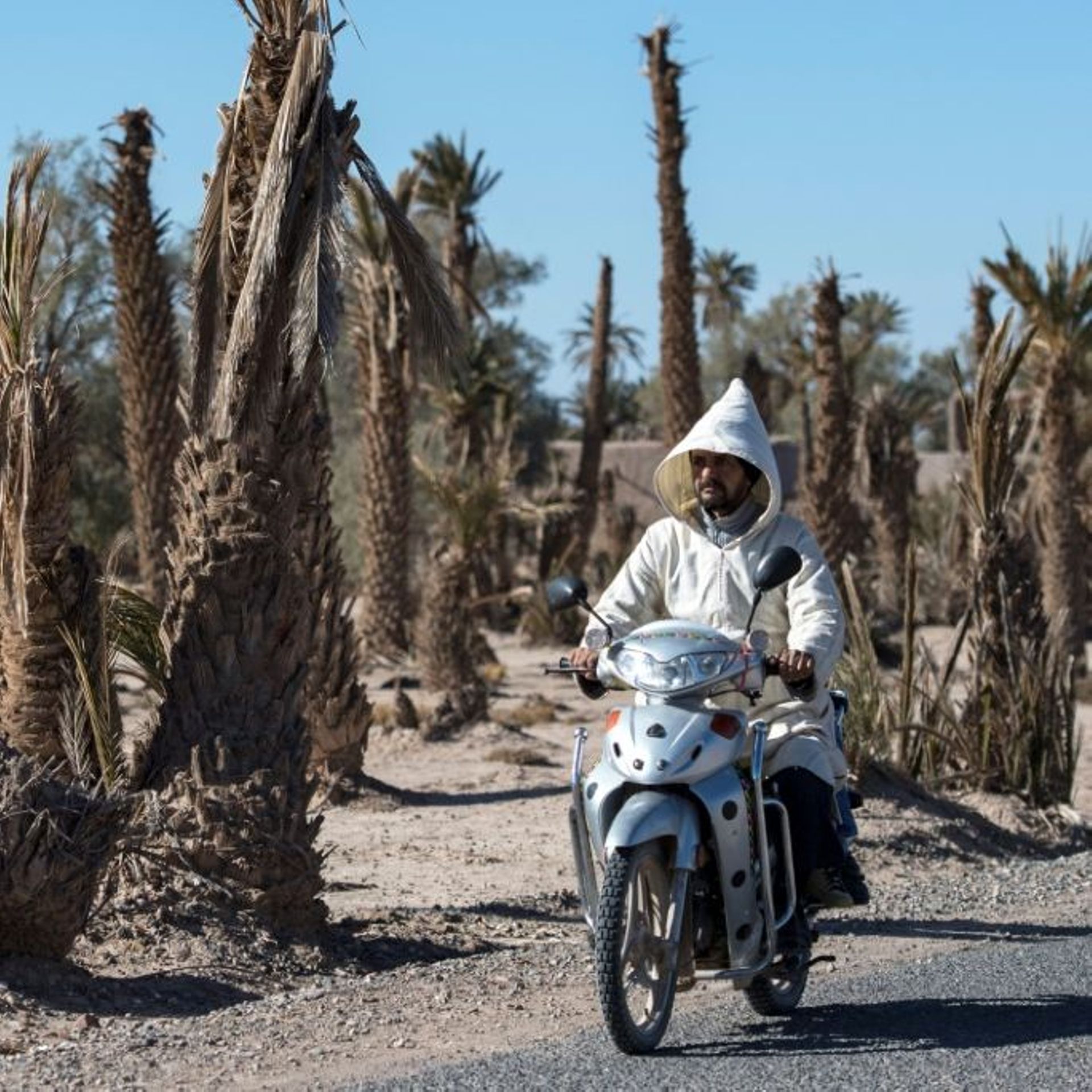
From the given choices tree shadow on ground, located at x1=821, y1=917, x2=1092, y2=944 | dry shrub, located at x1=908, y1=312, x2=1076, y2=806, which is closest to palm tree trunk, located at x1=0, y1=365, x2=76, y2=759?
tree shadow on ground, located at x1=821, y1=917, x2=1092, y2=944

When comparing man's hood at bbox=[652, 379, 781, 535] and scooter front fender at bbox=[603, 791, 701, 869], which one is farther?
man's hood at bbox=[652, 379, 781, 535]

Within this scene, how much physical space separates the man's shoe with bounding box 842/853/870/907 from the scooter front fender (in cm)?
84

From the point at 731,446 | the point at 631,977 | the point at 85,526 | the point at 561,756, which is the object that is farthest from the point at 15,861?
the point at 85,526

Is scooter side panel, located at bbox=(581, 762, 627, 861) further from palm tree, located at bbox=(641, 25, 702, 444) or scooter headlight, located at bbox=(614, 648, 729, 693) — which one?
palm tree, located at bbox=(641, 25, 702, 444)

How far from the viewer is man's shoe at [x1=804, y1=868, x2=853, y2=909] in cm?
705

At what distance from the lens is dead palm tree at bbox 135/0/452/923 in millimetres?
8117

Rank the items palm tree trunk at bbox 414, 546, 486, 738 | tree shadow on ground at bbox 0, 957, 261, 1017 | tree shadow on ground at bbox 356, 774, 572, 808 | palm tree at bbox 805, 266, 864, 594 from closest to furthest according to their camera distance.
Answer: tree shadow on ground at bbox 0, 957, 261, 1017 < tree shadow on ground at bbox 356, 774, 572, 808 < palm tree trunk at bbox 414, 546, 486, 738 < palm tree at bbox 805, 266, 864, 594

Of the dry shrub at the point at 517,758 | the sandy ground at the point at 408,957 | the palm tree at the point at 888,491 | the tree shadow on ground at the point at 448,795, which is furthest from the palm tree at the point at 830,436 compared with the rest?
the sandy ground at the point at 408,957

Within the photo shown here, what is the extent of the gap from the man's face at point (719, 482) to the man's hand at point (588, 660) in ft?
2.48

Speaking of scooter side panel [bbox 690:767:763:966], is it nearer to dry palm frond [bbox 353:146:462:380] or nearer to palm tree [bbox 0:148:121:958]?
palm tree [bbox 0:148:121:958]

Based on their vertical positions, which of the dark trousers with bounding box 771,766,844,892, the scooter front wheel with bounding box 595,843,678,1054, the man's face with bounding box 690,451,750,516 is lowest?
the scooter front wheel with bounding box 595,843,678,1054

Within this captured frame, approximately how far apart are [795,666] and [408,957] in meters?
2.38

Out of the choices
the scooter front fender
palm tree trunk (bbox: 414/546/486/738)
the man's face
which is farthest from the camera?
palm tree trunk (bbox: 414/546/486/738)

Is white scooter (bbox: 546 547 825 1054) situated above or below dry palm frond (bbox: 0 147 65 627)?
below
